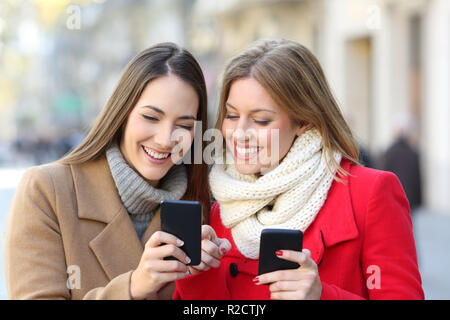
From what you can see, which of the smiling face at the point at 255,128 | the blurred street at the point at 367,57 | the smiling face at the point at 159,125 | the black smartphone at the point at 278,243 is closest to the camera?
the black smartphone at the point at 278,243

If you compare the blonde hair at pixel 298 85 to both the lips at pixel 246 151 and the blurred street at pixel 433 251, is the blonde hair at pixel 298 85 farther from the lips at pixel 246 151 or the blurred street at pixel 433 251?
the blurred street at pixel 433 251

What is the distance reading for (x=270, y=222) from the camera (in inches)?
102

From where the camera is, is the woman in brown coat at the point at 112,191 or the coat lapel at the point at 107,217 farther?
the coat lapel at the point at 107,217

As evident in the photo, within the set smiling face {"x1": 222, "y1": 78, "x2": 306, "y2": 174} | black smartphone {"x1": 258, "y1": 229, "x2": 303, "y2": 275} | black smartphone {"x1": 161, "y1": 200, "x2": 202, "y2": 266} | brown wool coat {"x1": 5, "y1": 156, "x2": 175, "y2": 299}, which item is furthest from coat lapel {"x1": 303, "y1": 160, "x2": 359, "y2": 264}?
brown wool coat {"x1": 5, "y1": 156, "x2": 175, "y2": 299}

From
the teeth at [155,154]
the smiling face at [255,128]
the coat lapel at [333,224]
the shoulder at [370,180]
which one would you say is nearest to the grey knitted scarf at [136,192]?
the teeth at [155,154]

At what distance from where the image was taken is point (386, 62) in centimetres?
1413

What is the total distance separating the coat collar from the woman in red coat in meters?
0.33

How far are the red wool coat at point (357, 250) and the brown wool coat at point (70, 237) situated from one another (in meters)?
0.31

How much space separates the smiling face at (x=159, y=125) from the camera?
8.87ft

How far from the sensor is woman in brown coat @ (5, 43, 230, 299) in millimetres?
2461
